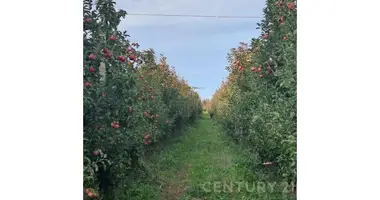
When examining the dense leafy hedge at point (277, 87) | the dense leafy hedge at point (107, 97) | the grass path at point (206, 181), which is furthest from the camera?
Answer: the grass path at point (206, 181)

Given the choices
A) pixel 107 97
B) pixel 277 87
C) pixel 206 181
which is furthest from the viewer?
pixel 206 181

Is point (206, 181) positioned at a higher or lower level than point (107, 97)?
lower

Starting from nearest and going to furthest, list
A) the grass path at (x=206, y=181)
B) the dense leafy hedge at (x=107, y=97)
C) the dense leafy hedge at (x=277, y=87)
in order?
1. the dense leafy hedge at (x=277, y=87)
2. the dense leafy hedge at (x=107, y=97)
3. the grass path at (x=206, y=181)

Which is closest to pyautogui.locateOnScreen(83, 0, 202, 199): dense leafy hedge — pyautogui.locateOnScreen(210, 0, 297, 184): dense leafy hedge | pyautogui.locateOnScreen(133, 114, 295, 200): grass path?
pyautogui.locateOnScreen(210, 0, 297, 184): dense leafy hedge

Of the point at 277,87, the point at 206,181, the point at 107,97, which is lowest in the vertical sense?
the point at 206,181

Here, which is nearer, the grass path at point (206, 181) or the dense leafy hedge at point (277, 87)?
the dense leafy hedge at point (277, 87)

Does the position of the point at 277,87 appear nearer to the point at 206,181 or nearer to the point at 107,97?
the point at 107,97

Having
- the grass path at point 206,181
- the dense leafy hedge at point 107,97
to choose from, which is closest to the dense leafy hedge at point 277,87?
the grass path at point 206,181

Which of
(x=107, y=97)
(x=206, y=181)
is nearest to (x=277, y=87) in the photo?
(x=107, y=97)

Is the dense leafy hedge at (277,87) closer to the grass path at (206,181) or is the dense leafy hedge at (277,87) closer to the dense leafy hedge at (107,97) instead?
the grass path at (206,181)

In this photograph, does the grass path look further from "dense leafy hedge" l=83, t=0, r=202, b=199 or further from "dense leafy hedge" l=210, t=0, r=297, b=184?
"dense leafy hedge" l=83, t=0, r=202, b=199
